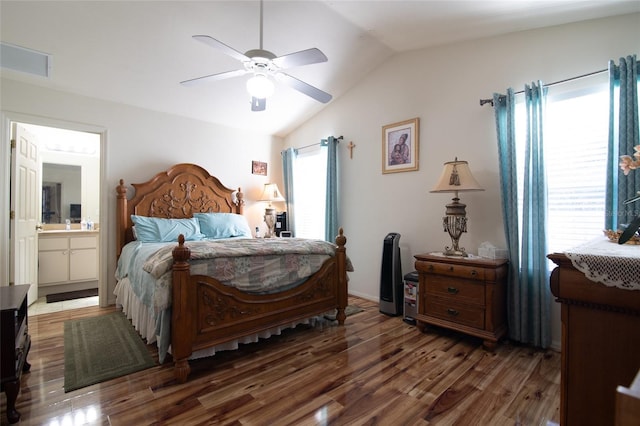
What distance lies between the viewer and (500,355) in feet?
7.59

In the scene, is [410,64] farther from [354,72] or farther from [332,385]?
[332,385]

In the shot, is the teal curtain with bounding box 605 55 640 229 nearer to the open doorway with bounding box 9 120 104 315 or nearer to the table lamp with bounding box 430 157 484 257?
the table lamp with bounding box 430 157 484 257

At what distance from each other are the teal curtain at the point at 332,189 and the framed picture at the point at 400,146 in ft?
2.37

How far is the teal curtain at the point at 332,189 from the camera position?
160 inches

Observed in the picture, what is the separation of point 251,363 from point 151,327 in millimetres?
826

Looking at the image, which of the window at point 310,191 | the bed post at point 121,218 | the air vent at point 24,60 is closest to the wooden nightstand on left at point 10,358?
the bed post at point 121,218

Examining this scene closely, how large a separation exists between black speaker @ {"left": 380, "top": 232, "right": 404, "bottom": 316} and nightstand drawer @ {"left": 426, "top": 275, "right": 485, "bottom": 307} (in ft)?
1.61

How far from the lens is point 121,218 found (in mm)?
3441

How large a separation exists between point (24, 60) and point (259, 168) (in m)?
2.80

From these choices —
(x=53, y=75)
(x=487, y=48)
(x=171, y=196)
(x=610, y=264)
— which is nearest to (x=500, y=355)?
(x=610, y=264)

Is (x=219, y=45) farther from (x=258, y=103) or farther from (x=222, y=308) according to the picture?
(x=222, y=308)

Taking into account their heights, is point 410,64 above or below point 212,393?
above

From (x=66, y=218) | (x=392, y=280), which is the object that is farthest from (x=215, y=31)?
(x=66, y=218)

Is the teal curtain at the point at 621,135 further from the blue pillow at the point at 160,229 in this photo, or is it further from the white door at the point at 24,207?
the white door at the point at 24,207
